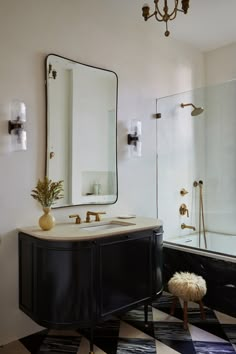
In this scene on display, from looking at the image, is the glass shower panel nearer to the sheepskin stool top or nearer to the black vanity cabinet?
the sheepskin stool top

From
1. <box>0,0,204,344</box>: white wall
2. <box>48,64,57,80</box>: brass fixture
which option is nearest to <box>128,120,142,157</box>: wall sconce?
<box>0,0,204,344</box>: white wall

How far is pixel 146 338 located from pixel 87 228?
0.97 meters

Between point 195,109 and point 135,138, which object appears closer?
point 135,138

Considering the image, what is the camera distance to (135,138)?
3166 mm

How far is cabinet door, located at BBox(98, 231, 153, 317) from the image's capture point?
2205 millimetres

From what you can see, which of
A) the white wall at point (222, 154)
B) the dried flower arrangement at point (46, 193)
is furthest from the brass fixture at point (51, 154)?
the white wall at point (222, 154)

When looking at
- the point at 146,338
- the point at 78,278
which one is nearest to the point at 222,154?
the point at 146,338

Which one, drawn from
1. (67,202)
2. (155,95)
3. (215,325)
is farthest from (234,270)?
(155,95)

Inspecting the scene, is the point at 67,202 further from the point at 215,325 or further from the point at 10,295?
the point at 215,325

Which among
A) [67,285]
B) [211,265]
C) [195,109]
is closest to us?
[67,285]

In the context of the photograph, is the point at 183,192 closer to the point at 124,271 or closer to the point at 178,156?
the point at 178,156

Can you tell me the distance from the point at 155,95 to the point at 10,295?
2.45 metres

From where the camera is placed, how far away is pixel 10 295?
236 cm

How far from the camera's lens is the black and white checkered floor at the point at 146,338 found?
224 centimetres
